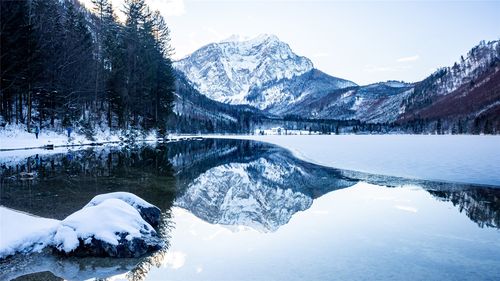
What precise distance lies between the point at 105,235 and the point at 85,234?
49 centimetres

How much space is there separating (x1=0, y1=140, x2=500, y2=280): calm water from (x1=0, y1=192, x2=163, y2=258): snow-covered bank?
0.34m

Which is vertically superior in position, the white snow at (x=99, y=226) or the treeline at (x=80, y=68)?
the treeline at (x=80, y=68)

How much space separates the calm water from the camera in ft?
27.5

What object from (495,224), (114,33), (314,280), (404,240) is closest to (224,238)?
(314,280)

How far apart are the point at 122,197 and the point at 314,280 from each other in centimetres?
693

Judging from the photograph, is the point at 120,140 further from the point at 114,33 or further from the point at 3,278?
the point at 3,278

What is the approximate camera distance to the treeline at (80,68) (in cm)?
3776

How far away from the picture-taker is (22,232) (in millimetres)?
9188

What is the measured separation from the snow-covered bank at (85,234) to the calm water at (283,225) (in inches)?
13.4

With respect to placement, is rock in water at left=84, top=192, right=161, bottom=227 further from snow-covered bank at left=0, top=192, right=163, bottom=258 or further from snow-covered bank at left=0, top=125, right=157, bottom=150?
snow-covered bank at left=0, top=125, right=157, bottom=150

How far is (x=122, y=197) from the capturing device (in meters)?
12.0

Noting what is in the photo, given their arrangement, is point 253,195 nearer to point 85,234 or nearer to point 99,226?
point 99,226

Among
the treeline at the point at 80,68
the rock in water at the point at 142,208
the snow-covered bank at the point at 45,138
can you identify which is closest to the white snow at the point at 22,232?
the rock in water at the point at 142,208

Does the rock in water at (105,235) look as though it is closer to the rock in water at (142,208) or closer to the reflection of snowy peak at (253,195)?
the rock in water at (142,208)
